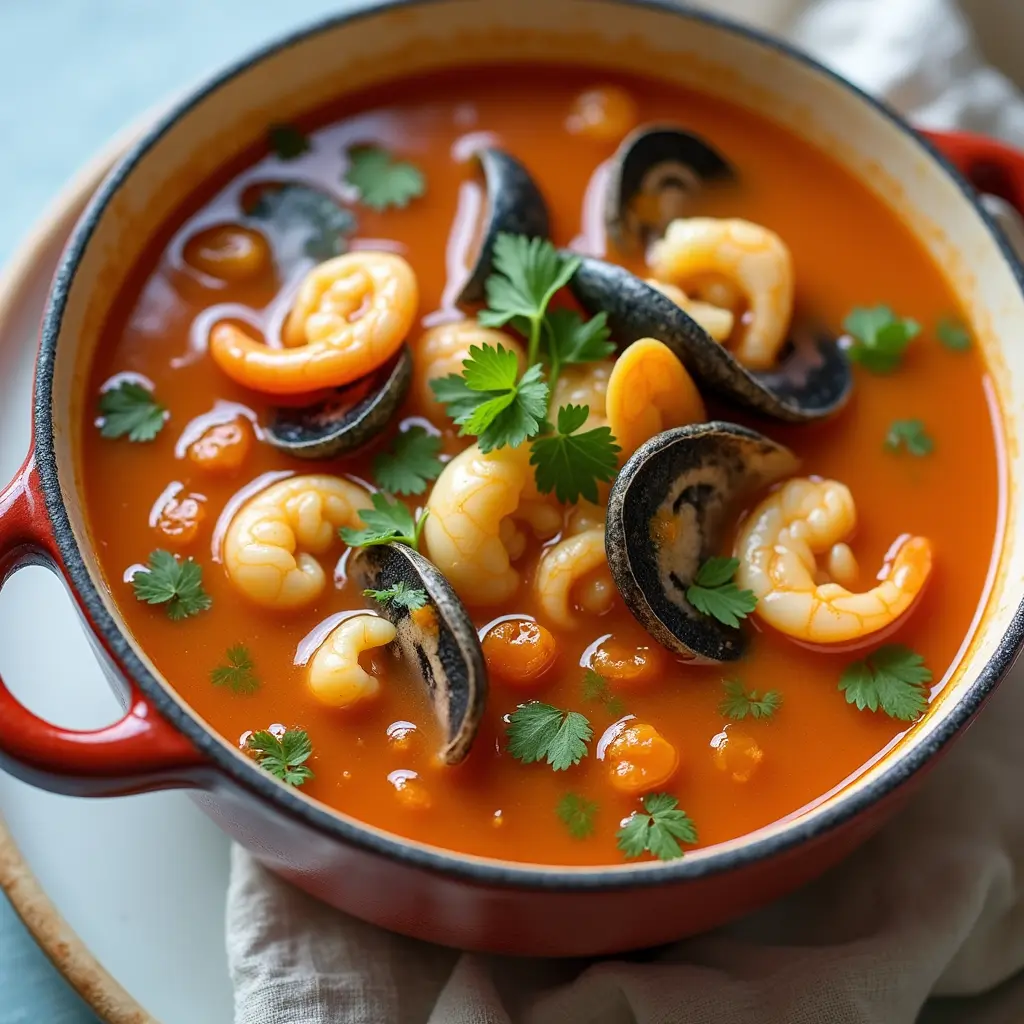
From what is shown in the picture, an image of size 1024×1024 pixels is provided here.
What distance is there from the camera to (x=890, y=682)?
235 centimetres

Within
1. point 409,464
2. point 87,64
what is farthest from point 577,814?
point 87,64

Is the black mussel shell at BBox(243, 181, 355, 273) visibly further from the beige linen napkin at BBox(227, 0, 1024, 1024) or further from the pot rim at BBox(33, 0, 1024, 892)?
the beige linen napkin at BBox(227, 0, 1024, 1024)

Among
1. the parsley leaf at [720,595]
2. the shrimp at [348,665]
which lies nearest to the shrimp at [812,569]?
the parsley leaf at [720,595]

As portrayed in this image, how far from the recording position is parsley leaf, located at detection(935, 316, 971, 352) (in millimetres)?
2758

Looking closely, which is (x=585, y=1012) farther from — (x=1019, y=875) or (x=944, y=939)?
(x=1019, y=875)

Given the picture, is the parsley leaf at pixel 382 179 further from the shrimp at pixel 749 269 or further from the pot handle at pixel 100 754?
the pot handle at pixel 100 754

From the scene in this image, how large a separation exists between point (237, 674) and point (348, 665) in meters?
0.21

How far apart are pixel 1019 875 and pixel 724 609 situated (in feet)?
2.67

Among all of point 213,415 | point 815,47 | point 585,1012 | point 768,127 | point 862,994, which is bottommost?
point 585,1012

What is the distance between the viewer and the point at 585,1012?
2330 mm

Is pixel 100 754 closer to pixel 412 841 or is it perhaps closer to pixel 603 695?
pixel 412 841

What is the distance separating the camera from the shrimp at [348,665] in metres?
2.21

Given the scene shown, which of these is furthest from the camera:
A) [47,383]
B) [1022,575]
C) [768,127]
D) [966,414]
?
[768,127]

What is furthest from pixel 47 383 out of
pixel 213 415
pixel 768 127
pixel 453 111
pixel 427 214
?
pixel 768 127
